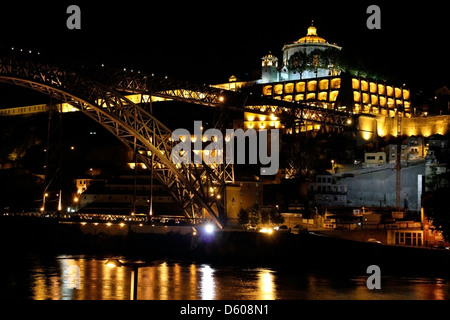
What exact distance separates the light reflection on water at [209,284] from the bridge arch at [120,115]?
6374 millimetres

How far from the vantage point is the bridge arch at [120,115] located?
39.7 meters

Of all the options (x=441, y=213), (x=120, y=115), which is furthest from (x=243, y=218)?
(x=120, y=115)

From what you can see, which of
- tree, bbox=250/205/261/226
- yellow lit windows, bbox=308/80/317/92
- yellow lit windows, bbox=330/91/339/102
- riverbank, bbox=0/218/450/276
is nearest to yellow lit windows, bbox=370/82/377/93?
yellow lit windows, bbox=330/91/339/102

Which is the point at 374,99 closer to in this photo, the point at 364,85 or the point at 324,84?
the point at 364,85

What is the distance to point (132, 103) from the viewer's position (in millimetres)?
41781

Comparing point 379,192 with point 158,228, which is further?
point 379,192

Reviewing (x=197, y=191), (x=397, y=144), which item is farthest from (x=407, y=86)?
(x=197, y=191)

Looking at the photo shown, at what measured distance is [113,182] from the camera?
68062 mm

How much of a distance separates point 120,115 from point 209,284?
45.6 ft

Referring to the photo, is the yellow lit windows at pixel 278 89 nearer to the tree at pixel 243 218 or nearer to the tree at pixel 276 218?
the tree at pixel 276 218

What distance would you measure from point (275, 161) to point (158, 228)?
27041mm
